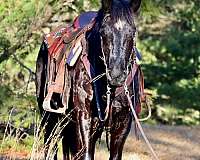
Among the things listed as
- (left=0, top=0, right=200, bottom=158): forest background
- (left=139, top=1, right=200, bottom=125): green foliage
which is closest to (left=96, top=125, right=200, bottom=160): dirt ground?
(left=0, top=0, right=200, bottom=158): forest background

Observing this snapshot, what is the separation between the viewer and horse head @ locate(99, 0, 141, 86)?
222 inches

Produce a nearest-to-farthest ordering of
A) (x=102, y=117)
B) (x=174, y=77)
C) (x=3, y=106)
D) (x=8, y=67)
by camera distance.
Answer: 1. (x=102, y=117)
2. (x=3, y=106)
3. (x=8, y=67)
4. (x=174, y=77)

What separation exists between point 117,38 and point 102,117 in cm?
94

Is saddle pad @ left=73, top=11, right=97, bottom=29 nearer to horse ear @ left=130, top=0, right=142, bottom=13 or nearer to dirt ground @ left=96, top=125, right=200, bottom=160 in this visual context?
horse ear @ left=130, top=0, right=142, bottom=13

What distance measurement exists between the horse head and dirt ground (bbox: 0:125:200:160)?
12.4 feet

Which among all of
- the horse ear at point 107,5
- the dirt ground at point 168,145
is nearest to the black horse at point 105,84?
the horse ear at point 107,5

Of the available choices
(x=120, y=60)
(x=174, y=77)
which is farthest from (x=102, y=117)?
(x=174, y=77)

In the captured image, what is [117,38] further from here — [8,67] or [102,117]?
[8,67]

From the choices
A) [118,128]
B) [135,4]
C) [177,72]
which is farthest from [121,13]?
[177,72]

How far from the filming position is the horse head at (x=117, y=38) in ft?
18.5

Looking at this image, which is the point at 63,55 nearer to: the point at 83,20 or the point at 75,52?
the point at 75,52

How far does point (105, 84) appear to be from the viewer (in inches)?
246

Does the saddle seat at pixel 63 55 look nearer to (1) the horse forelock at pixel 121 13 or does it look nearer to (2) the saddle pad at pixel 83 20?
(2) the saddle pad at pixel 83 20

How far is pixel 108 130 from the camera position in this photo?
6.48 meters
